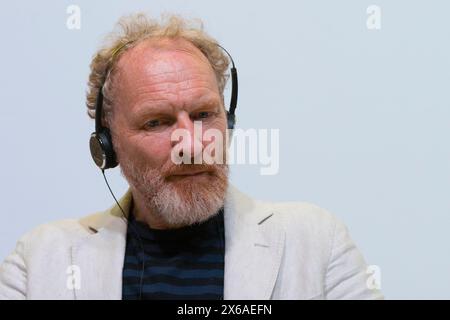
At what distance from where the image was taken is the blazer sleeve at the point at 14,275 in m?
1.54

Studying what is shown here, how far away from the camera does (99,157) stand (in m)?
1.58

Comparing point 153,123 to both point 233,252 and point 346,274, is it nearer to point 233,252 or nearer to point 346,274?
point 233,252

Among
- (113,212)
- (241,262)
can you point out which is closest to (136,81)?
(113,212)

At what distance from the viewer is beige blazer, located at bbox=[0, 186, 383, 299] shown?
4.80 ft

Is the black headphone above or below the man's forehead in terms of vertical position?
below

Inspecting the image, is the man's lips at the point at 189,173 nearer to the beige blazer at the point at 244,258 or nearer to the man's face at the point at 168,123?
the man's face at the point at 168,123

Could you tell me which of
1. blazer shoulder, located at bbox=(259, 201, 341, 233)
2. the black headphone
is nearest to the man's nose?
the black headphone

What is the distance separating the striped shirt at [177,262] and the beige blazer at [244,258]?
0.06 ft

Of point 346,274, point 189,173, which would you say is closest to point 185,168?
point 189,173

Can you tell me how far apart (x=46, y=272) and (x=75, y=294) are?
0.08 metres

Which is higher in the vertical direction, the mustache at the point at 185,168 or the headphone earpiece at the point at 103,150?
the headphone earpiece at the point at 103,150

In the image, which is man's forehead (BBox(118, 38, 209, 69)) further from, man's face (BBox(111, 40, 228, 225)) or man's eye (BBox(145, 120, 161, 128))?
man's eye (BBox(145, 120, 161, 128))

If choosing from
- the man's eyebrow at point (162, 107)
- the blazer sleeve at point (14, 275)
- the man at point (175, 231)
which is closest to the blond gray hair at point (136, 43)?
the man at point (175, 231)

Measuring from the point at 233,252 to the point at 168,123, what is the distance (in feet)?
0.88
